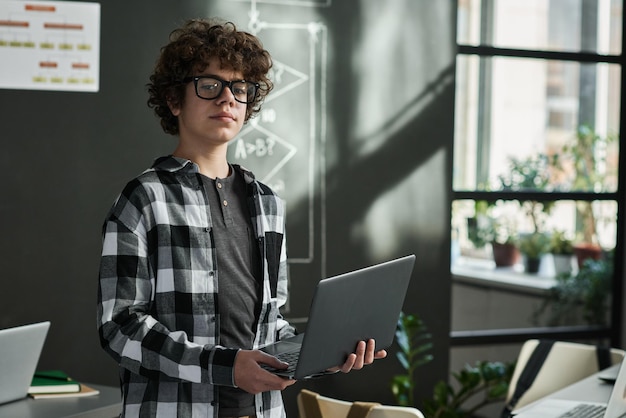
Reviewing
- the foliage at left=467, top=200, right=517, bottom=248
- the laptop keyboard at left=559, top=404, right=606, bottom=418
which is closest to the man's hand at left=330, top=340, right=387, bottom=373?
the laptop keyboard at left=559, top=404, right=606, bottom=418

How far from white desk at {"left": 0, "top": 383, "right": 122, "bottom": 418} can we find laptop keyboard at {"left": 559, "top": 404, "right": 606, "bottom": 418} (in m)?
1.28

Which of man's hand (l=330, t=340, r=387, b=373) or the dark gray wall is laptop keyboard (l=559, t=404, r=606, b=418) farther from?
the dark gray wall

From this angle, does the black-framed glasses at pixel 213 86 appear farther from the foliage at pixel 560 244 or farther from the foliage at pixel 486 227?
the foliage at pixel 560 244

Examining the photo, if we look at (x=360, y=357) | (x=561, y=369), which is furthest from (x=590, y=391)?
(x=360, y=357)

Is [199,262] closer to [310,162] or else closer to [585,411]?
[585,411]

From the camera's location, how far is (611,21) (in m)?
4.50

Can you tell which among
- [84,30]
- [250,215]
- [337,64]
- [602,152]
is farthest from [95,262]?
[602,152]

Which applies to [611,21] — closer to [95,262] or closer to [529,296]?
[529,296]

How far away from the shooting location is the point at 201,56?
196 cm

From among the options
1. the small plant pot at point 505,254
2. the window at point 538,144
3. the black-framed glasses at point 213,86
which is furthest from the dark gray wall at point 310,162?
the black-framed glasses at point 213,86

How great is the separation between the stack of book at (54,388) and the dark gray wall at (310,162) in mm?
553

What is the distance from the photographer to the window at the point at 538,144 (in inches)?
167

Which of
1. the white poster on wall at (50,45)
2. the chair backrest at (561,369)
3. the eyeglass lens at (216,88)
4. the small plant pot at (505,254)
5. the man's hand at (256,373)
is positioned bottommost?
the chair backrest at (561,369)

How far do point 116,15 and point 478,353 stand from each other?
7.44 ft
